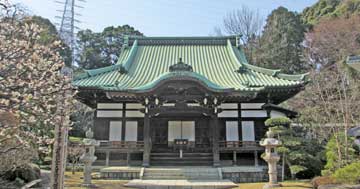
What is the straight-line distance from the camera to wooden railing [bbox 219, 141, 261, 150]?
1444 centimetres

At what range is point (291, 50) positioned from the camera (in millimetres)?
32500

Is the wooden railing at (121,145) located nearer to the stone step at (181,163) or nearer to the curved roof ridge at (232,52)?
the stone step at (181,163)

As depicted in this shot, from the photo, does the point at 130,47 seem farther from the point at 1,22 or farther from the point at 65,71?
the point at 1,22

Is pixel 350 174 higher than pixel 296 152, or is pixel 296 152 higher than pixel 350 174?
pixel 296 152

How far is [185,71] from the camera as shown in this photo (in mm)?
14117

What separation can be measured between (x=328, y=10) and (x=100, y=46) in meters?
28.6

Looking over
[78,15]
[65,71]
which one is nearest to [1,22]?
[65,71]

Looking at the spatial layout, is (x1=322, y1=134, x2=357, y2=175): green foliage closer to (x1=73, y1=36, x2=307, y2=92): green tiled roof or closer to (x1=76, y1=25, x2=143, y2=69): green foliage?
(x1=73, y1=36, x2=307, y2=92): green tiled roof

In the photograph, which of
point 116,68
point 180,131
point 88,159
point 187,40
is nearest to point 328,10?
point 187,40

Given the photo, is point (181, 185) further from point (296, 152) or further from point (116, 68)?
point (116, 68)

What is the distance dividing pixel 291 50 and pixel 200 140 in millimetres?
20683

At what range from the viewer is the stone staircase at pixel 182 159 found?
566 inches

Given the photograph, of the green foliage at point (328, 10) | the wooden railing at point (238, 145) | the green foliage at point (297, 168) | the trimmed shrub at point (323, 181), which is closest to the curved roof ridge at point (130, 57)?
the wooden railing at point (238, 145)

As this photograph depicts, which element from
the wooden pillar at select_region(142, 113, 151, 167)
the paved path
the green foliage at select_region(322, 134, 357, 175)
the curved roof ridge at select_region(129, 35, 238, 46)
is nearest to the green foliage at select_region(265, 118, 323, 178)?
the green foliage at select_region(322, 134, 357, 175)
